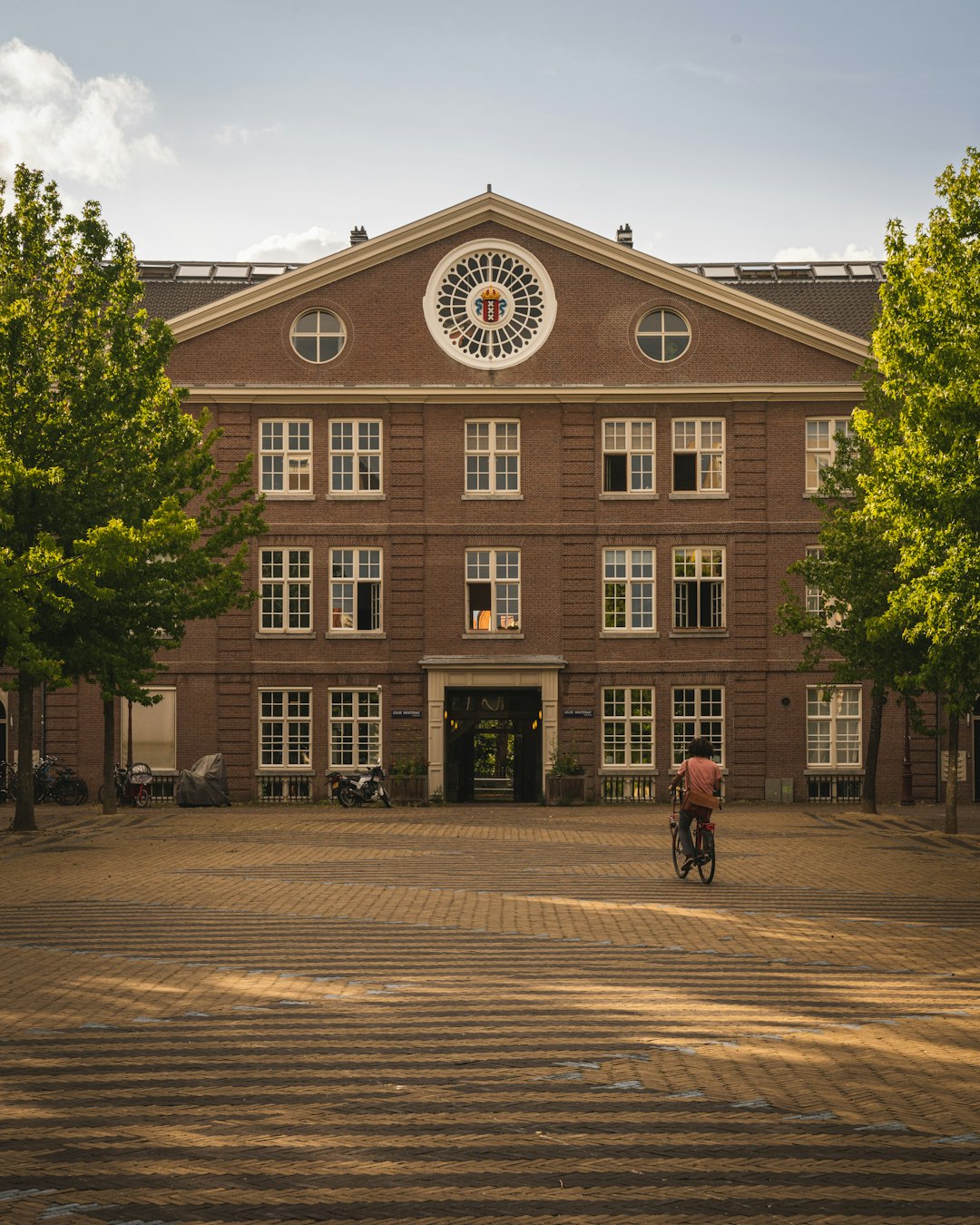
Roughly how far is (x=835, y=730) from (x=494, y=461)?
11495 millimetres

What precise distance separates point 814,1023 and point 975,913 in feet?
23.8

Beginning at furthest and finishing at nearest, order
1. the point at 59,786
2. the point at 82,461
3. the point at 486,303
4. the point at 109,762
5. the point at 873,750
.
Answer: the point at 486,303 → the point at 59,786 → the point at 873,750 → the point at 109,762 → the point at 82,461

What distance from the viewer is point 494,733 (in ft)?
140

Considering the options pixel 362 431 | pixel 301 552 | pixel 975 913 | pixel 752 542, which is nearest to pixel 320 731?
pixel 301 552

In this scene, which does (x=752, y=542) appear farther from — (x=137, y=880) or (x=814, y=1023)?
(x=814, y=1023)

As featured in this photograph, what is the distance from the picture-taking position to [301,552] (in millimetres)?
42594

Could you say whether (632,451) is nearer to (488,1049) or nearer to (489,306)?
(489,306)

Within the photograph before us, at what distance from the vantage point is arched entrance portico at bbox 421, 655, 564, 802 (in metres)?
41.9

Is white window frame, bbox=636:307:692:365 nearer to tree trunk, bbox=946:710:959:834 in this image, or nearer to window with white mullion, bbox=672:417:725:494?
window with white mullion, bbox=672:417:725:494

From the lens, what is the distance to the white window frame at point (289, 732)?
1668 inches

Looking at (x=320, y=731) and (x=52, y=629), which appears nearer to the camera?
(x=52, y=629)

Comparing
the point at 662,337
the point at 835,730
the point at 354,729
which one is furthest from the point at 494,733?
the point at 662,337

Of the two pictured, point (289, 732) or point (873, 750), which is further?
point (289, 732)

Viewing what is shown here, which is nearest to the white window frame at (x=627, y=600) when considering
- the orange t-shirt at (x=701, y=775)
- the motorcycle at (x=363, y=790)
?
the motorcycle at (x=363, y=790)
